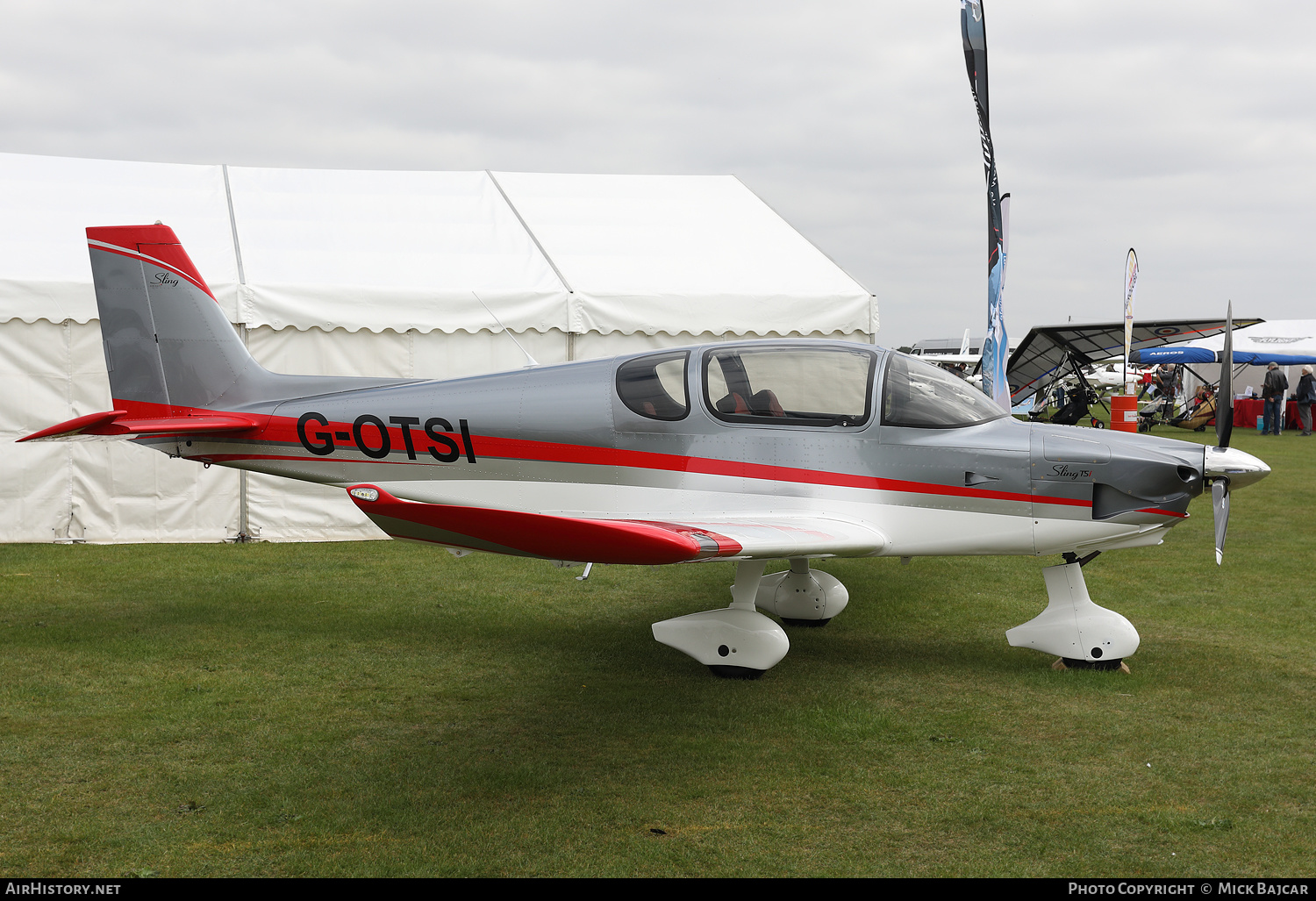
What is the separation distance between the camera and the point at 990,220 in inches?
522

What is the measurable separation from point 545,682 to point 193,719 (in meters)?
1.81

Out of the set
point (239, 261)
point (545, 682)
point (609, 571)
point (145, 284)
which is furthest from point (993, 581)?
point (239, 261)

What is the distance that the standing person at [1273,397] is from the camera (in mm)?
25812

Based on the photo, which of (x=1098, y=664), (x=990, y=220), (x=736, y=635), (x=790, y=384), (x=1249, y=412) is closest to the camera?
(x=736, y=635)

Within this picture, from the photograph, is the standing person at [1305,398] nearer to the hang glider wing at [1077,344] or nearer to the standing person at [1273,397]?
the standing person at [1273,397]

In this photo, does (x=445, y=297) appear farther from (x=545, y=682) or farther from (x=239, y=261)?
(x=545, y=682)

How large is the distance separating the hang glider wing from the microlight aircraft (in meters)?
16.2

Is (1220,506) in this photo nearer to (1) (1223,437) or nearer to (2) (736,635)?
(1) (1223,437)

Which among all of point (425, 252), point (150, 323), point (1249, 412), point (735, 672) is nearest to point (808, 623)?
point (735, 672)

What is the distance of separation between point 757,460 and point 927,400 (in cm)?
101

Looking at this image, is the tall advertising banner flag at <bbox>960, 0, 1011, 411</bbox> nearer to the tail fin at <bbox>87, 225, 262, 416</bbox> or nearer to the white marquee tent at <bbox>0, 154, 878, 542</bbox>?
the white marquee tent at <bbox>0, 154, 878, 542</bbox>

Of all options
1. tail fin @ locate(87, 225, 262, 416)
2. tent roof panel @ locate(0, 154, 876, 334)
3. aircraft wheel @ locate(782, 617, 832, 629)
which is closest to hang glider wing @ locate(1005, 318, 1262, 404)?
tent roof panel @ locate(0, 154, 876, 334)

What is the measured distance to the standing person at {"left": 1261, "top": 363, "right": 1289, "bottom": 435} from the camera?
25812 millimetres

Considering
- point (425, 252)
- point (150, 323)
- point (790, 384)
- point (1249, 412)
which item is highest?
point (425, 252)
